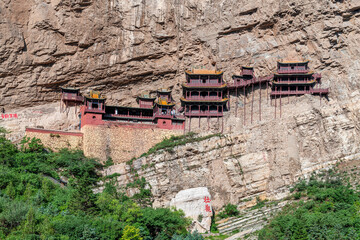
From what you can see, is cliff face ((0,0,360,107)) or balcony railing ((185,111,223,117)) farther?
cliff face ((0,0,360,107))

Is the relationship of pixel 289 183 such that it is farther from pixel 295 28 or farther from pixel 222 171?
pixel 295 28

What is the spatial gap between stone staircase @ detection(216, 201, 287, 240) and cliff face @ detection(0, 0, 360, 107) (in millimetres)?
15993

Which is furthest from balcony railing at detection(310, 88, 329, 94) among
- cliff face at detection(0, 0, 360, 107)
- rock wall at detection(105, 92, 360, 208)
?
cliff face at detection(0, 0, 360, 107)

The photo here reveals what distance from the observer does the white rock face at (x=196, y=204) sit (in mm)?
39016

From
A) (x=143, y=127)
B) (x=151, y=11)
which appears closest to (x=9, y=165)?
(x=143, y=127)

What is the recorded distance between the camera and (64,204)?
121 feet

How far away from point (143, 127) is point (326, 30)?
19.6 m

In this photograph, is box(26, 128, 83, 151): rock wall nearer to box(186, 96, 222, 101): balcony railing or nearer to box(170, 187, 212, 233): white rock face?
box(186, 96, 222, 101): balcony railing

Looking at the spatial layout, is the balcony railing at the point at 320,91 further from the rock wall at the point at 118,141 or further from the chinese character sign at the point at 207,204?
the chinese character sign at the point at 207,204

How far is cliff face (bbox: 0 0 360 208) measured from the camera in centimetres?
4394

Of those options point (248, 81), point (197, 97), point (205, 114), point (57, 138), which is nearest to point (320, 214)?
point (205, 114)

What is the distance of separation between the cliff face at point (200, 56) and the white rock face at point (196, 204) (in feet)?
9.19

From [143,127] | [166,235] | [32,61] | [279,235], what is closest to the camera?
[279,235]

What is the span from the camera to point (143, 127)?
48.4 meters
